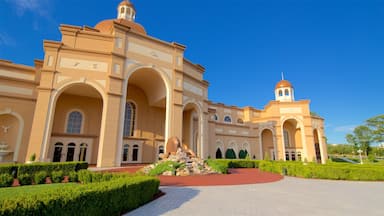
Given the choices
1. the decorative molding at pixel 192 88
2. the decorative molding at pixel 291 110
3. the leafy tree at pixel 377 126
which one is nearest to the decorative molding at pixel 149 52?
the decorative molding at pixel 192 88

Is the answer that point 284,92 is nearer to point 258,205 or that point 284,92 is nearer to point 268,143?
point 268,143

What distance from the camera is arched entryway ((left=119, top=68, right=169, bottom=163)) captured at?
66.0 feet

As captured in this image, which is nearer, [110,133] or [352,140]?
[110,133]

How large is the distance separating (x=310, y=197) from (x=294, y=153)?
3047 cm

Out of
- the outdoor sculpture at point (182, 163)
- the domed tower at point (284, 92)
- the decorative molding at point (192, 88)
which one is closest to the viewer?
the outdoor sculpture at point (182, 163)

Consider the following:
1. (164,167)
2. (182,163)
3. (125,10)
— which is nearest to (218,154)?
(182,163)

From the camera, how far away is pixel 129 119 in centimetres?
2161

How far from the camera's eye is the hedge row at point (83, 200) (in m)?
3.06

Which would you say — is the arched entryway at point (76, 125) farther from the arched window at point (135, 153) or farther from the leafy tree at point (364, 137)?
the leafy tree at point (364, 137)

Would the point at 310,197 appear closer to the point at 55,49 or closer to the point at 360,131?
the point at 55,49

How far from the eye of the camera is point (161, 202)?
576 centimetres

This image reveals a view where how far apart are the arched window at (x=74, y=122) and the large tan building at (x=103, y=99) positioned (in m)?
0.09

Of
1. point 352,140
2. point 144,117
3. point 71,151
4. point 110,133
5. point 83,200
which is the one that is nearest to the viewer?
point 83,200

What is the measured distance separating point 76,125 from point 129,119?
537 cm
